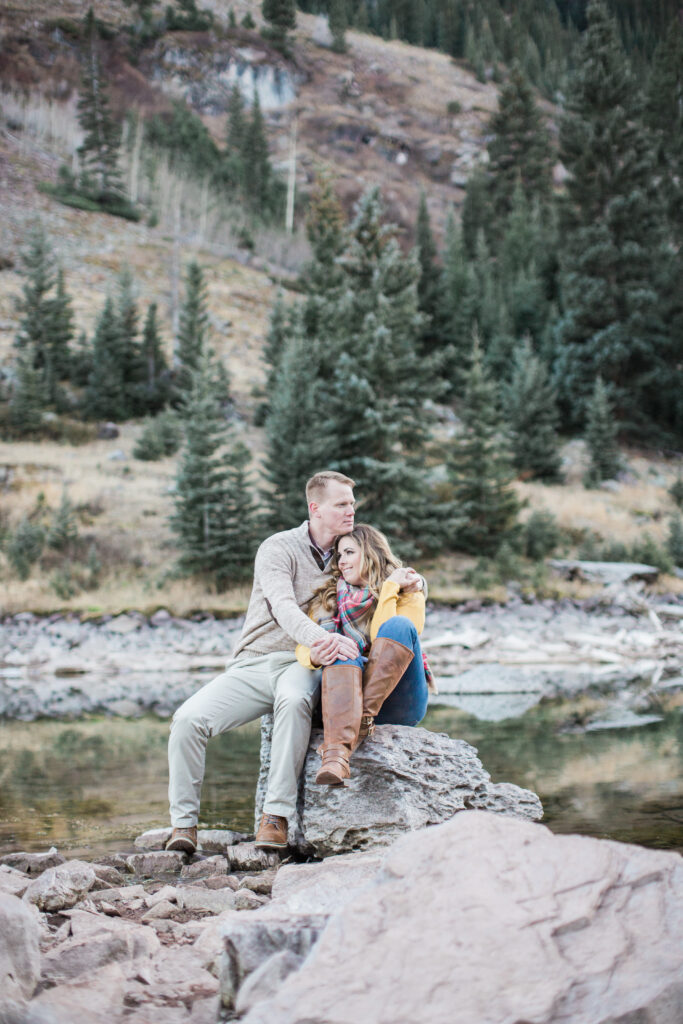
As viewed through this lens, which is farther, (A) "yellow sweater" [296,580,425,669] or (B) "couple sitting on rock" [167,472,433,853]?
(A) "yellow sweater" [296,580,425,669]

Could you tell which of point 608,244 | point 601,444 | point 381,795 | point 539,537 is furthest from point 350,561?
point 608,244

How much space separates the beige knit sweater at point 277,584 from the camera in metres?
3.78

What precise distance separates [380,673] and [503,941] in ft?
6.17

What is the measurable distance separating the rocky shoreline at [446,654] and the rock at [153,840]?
15.3 ft

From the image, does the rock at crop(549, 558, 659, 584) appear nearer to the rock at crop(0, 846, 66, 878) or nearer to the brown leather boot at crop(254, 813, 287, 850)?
the brown leather boot at crop(254, 813, 287, 850)

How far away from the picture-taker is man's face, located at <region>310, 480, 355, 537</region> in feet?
12.7

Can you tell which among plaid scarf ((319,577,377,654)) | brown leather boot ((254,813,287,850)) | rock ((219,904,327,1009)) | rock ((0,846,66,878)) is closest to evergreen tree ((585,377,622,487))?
plaid scarf ((319,577,377,654))

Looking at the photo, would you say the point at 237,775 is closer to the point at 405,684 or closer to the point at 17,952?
the point at 405,684

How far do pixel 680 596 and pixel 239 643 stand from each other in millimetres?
13678

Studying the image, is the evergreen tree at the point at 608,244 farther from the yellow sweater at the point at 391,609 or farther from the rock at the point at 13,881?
the rock at the point at 13,881

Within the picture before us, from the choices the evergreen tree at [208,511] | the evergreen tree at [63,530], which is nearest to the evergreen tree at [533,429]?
the evergreen tree at [208,511]

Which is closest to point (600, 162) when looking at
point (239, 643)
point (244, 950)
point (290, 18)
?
point (239, 643)

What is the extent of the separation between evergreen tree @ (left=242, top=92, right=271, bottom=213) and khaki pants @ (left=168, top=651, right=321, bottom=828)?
2098 inches

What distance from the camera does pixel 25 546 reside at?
15375 millimetres
